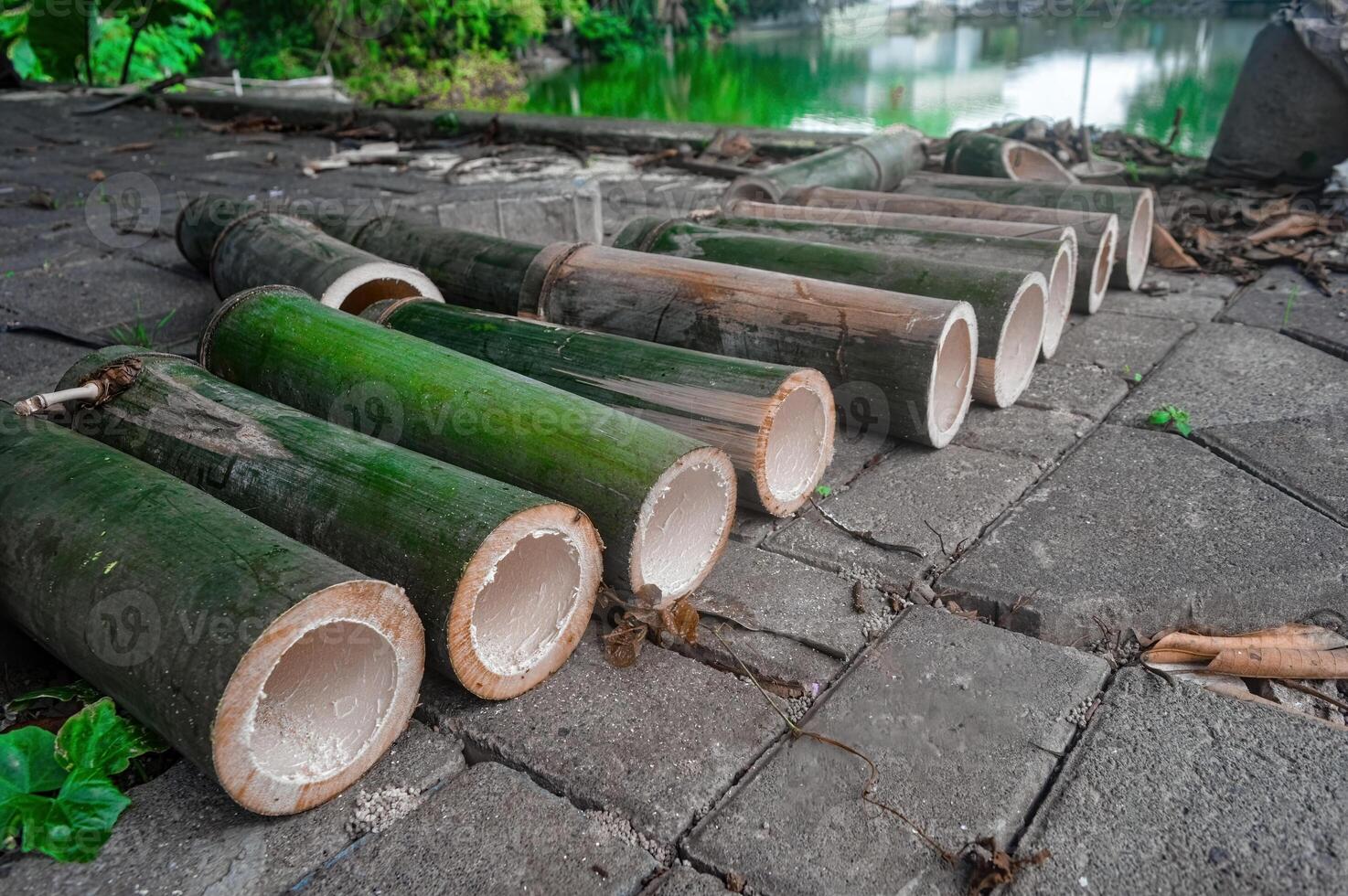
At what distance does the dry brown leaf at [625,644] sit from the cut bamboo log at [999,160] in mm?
3392

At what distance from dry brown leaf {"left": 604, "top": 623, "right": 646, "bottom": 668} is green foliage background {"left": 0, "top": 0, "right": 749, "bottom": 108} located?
10.3 m

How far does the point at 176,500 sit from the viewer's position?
1638 mm

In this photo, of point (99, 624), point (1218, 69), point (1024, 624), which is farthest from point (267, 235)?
point (1218, 69)

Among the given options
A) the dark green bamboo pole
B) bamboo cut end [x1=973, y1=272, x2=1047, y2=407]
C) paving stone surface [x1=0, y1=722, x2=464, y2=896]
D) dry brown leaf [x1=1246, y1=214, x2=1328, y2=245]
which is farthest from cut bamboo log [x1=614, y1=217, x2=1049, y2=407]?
dry brown leaf [x1=1246, y1=214, x2=1328, y2=245]

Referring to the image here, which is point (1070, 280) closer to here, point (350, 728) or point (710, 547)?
point (710, 547)

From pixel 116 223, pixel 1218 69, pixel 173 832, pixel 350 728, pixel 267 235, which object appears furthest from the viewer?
pixel 1218 69

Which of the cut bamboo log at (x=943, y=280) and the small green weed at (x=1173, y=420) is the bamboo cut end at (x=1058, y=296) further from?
the small green weed at (x=1173, y=420)

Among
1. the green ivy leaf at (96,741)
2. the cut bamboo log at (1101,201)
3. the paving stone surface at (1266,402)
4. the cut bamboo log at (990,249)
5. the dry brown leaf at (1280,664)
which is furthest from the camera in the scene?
the cut bamboo log at (1101,201)

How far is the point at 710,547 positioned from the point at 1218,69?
57.4 feet

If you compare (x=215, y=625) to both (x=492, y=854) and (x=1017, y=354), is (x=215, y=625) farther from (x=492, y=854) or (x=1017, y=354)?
(x=1017, y=354)

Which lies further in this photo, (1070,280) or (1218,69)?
(1218,69)

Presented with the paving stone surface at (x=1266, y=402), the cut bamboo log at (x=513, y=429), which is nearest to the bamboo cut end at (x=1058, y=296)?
the paving stone surface at (x=1266, y=402)

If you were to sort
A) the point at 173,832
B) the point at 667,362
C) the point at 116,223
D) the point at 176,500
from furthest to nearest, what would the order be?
the point at 116,223 < the point at 667,362 < the point at 176,500 < the point at 173,832

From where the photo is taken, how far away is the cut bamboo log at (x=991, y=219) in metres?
3.35
